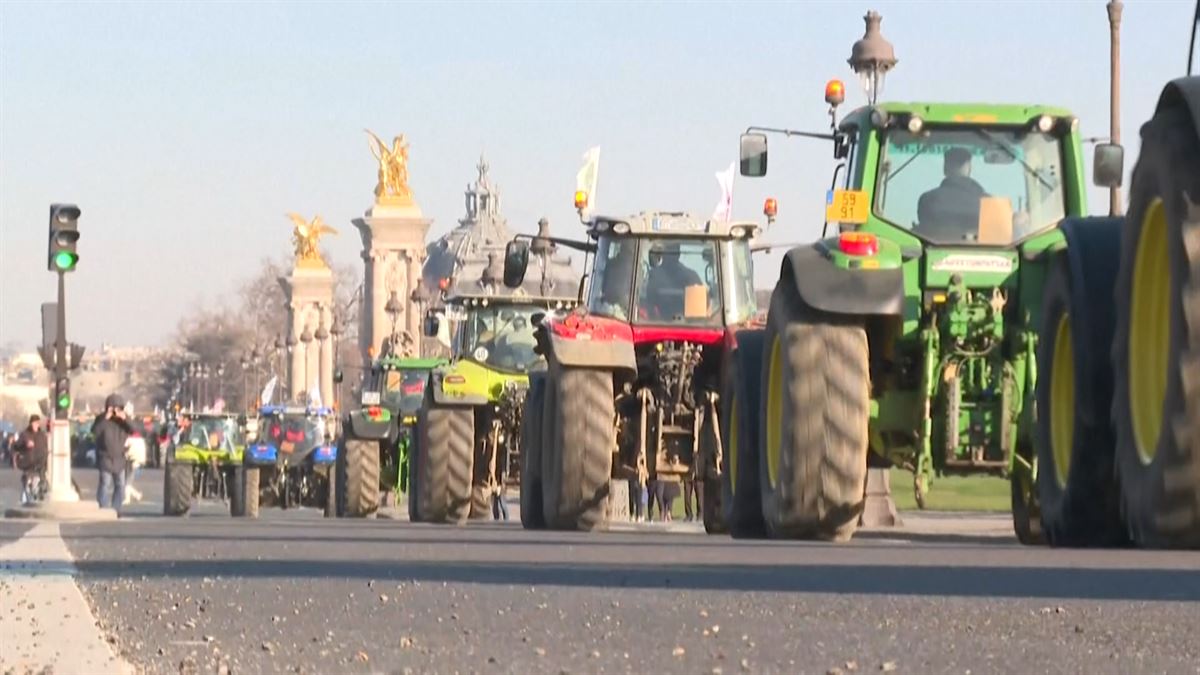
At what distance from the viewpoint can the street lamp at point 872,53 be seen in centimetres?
2352

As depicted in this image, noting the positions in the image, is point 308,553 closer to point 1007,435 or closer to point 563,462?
point 1007,435

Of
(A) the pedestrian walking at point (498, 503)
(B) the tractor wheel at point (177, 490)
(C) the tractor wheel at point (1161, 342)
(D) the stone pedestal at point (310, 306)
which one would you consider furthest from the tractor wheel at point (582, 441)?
(D) the stone pedestal at point (310, 306)

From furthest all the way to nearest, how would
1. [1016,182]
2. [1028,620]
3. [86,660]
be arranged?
1. [1016,182]
2. [1028,620]
3. [86,660]

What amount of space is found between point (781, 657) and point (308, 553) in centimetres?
781

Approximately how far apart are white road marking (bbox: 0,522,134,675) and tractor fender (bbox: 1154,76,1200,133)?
4496mm

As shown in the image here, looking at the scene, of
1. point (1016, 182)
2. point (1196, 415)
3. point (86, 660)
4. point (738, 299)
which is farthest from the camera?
point (738, 299)

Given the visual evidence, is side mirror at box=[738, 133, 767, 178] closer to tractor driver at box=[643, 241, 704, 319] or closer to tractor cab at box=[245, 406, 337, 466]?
tractor driver at box=[643, 241, 704, 319]

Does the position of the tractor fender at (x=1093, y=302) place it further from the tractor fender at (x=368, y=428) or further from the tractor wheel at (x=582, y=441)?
the tractor fender at (x=368, y=428)

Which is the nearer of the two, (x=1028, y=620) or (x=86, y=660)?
(x=86, y=660)

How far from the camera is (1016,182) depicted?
1562 centimetres

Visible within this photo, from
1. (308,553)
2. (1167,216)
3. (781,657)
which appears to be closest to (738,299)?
(308,553)

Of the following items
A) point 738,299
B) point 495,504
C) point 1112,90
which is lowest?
point 495,504

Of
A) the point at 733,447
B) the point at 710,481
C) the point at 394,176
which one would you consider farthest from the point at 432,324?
the point at 394,176

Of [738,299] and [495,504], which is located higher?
[738,299]
